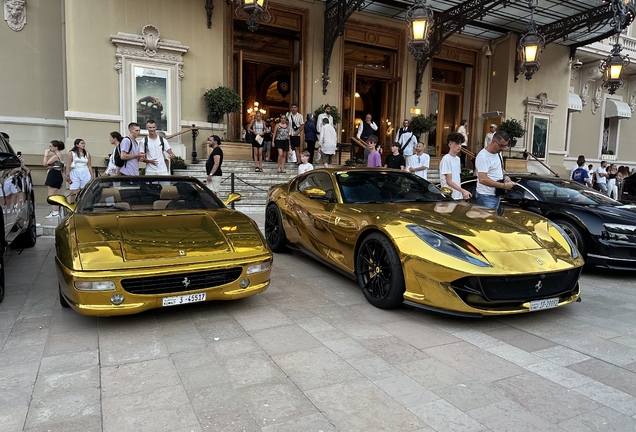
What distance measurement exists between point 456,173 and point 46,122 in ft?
39.9

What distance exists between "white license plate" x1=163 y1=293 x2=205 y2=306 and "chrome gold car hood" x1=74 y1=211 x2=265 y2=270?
295mm

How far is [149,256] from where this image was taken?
355cm

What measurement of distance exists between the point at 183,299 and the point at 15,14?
13100mm

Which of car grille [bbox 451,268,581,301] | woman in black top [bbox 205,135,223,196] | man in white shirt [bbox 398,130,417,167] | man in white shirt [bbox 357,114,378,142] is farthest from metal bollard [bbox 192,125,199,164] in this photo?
car grille [bbox 451,268,581,301]

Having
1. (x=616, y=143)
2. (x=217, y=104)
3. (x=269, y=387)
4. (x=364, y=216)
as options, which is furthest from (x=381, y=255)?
(x=616, y=143)

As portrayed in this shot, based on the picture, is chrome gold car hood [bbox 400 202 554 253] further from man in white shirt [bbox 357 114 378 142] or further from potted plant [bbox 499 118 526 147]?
potted plant [bbox 499 118 526 147]

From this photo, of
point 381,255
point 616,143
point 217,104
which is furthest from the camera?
point 616,143

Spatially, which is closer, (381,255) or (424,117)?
(381,255)

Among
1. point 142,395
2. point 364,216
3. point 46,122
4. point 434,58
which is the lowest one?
point 142,395

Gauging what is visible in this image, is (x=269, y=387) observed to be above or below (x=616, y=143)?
below

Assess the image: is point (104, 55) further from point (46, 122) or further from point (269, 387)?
point (269, 387)

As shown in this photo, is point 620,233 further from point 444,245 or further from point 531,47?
point 531,47

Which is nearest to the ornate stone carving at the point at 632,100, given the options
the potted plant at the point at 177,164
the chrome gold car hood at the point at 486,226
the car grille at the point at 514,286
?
the potted plant at the point at 177,164

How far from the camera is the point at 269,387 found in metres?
2.71
